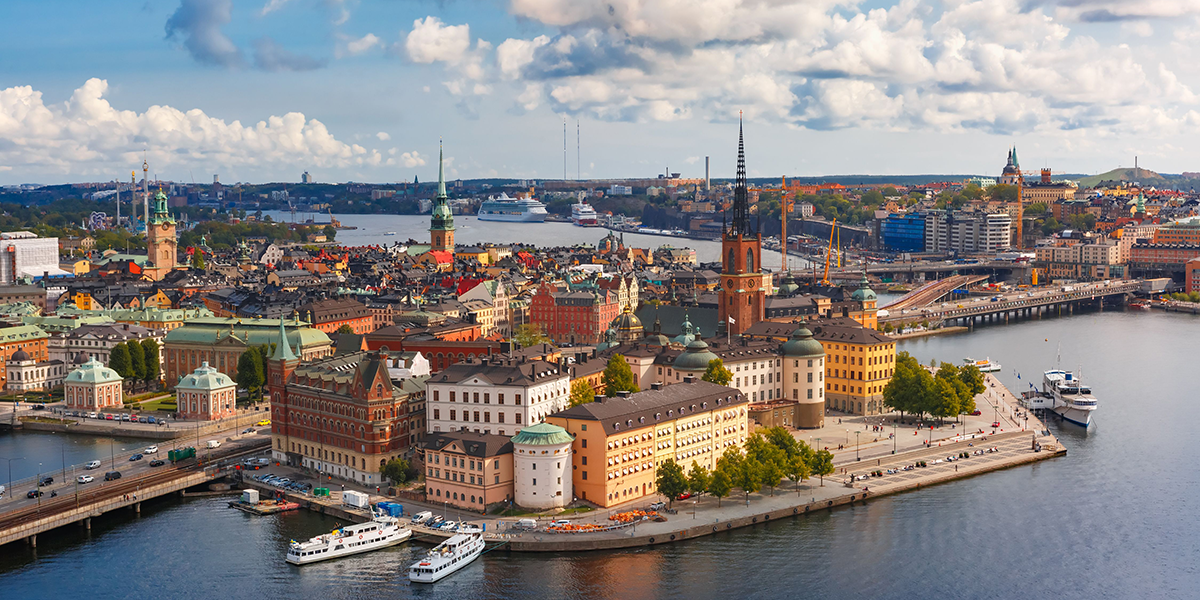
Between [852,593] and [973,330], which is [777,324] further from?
[973,330]

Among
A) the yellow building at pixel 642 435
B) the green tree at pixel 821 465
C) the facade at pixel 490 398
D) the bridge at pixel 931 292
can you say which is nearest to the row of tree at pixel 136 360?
the facade at pixel 490 398

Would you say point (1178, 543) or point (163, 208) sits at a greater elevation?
point (163, 208)

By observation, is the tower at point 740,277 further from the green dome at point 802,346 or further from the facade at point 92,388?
the facade at point 92,388

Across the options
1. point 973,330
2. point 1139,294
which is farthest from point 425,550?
point 1139,294

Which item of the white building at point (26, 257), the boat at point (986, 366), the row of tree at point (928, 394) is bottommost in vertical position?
the boat at point (986, 366)

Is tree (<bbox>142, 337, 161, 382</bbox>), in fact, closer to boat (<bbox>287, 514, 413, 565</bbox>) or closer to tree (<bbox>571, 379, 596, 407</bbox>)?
tree (<bbox>571, 379, 596, 407</bbox>)
